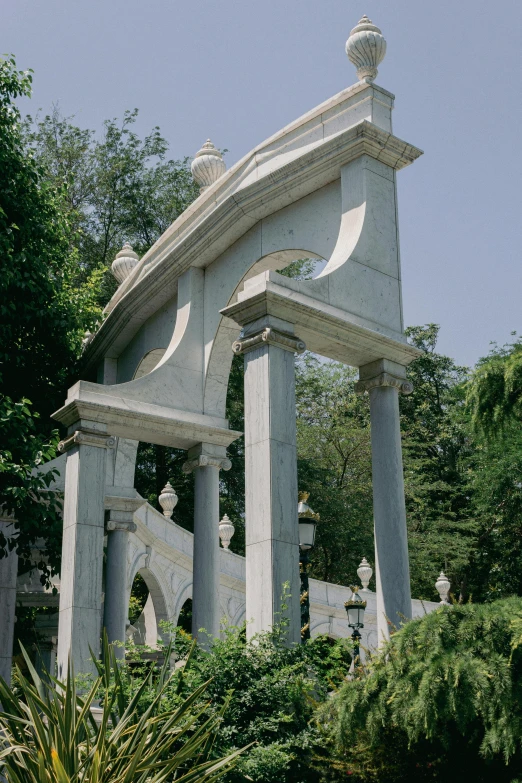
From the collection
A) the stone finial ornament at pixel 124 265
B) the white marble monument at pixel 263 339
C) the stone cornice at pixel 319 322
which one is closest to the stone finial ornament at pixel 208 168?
the white marble monument at pixel 263 339

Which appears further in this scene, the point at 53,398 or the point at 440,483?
the point at 440,483

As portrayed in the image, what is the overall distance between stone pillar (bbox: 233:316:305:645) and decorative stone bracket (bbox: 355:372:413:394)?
5.71 feet

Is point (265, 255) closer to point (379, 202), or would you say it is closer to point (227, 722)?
point (379, 202)

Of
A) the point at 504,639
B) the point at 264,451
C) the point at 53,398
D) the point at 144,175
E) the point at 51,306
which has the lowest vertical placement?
the point at 504,639

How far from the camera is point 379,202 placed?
613 inches

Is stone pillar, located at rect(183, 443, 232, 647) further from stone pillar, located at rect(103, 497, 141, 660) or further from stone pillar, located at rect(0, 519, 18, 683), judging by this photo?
stone pillar, located at rect(0, 519, 18, 683)

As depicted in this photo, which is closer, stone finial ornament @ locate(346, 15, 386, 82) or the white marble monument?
the white marble monument

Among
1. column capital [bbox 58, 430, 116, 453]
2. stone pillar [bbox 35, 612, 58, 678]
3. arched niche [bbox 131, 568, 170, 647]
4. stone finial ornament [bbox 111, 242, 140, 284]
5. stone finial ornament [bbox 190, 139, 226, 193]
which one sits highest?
stone finial ornament [bbox 190, 139, 226, 193]

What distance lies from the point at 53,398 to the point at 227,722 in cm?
1225

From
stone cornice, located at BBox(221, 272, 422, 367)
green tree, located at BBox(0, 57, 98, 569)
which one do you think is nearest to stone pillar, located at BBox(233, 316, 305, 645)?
stone cornice, located at BBox(221, 272, 422, 367)

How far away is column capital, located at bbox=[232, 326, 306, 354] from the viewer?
45.5ft

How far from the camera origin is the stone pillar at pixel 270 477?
42.3 ft

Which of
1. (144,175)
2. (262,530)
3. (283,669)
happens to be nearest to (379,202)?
(262,530)

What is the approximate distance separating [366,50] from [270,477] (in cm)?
736
